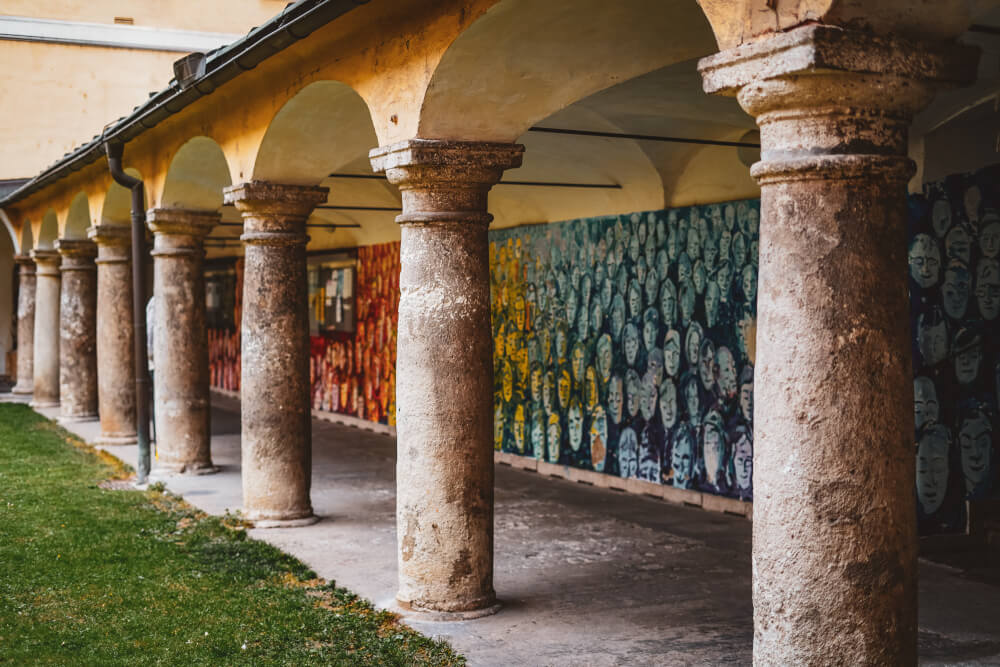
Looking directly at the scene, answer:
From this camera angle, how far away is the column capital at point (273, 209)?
8.19 m

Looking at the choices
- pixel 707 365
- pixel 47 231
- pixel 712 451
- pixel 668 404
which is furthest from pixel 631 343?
pixel 47 231

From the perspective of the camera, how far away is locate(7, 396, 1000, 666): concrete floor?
544 centimetres

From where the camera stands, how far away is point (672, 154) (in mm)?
9586

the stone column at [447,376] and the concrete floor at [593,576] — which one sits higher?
the stone column at [447,376]

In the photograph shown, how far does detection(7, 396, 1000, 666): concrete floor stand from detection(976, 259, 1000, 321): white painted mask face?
71.1 inches

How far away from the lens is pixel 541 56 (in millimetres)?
5590

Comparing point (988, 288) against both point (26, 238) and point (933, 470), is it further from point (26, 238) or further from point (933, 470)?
point (26, 238)

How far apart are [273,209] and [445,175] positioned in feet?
9.43

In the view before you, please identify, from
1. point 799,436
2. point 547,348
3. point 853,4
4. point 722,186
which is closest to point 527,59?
point 853,4

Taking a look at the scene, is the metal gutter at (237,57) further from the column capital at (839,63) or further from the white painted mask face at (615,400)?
the white painted mask face at (615,400)

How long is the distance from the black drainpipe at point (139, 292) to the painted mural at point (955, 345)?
7.27 meters

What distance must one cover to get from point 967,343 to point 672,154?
320 centimetres

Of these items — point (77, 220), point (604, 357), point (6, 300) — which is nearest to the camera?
point (604, 357)

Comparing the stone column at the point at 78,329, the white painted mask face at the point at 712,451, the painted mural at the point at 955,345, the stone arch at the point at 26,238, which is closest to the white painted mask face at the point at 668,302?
the white painted mask face at the point at 712,451
